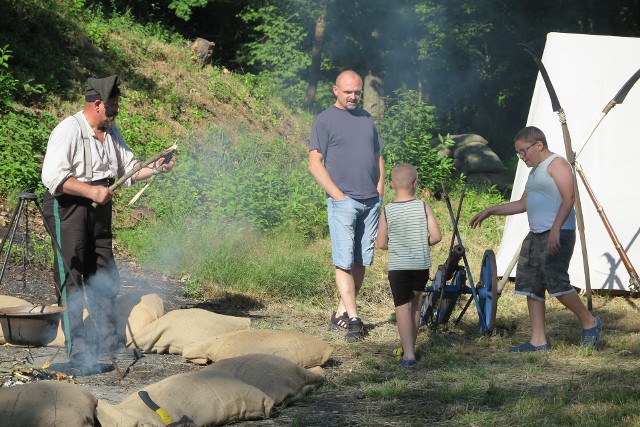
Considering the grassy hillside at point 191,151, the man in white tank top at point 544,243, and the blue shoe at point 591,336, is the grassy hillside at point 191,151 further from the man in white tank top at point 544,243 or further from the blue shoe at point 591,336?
the blue shoe at point 591,336

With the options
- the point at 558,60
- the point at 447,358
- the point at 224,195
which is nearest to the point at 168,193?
the point at 224,195

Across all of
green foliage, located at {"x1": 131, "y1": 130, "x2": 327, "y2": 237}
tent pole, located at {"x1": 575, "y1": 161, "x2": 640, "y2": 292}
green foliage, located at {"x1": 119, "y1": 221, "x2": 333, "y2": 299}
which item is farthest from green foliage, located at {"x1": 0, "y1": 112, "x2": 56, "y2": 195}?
tent pole, located at {"x1": 575, "y1": 161, "x2": 640, "y2": 292}

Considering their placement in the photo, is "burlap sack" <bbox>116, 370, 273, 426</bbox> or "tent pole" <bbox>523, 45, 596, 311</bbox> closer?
"burlap sack" <bbox>116, 370, 273, 426</bbox>

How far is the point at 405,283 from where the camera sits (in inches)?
235

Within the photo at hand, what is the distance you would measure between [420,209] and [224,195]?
14.5 feet

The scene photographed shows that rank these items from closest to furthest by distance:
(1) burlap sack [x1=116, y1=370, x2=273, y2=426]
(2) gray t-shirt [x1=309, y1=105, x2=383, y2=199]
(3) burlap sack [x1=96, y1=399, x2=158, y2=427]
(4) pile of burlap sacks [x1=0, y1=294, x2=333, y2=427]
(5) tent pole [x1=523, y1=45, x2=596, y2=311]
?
(4) pile of burlap sacks [x1=0, y1=294, x2=333, y2=427] < (3) burlap sack [x1=96, y1=399, x2=158, y2=427] < (1) burlap sack [x1=116, y1=370, x2=273, y2=426] < (2) gray t-shirt [x1=309, y1=105, x2=383, y2=199] < (5) tent pole [x1=523, y1=45, x2=596, y2=311]

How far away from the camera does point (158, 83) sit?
48.9 ft

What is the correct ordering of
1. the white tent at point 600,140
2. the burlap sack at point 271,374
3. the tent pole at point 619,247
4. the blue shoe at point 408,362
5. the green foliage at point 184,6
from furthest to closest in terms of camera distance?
1. the green foliage at point 184,6
2. the white tent at point 600,140
3. the tent pole at point 619,247
4. the blue shoe at point 408,362
5. the burlap sack at point 271,374

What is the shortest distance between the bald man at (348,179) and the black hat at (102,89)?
1642 mm

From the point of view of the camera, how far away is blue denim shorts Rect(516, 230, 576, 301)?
6.16 metres

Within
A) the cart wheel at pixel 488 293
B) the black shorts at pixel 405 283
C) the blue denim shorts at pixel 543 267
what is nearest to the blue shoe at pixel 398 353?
the black shorts at pixel 405 283

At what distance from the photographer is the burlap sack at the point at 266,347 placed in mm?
5457

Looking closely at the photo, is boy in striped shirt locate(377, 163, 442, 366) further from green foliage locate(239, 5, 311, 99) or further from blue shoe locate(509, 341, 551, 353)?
green foliage locate(239, 5, 311, 99)

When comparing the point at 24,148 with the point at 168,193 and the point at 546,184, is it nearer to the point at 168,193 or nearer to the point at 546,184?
the point at 168,193
